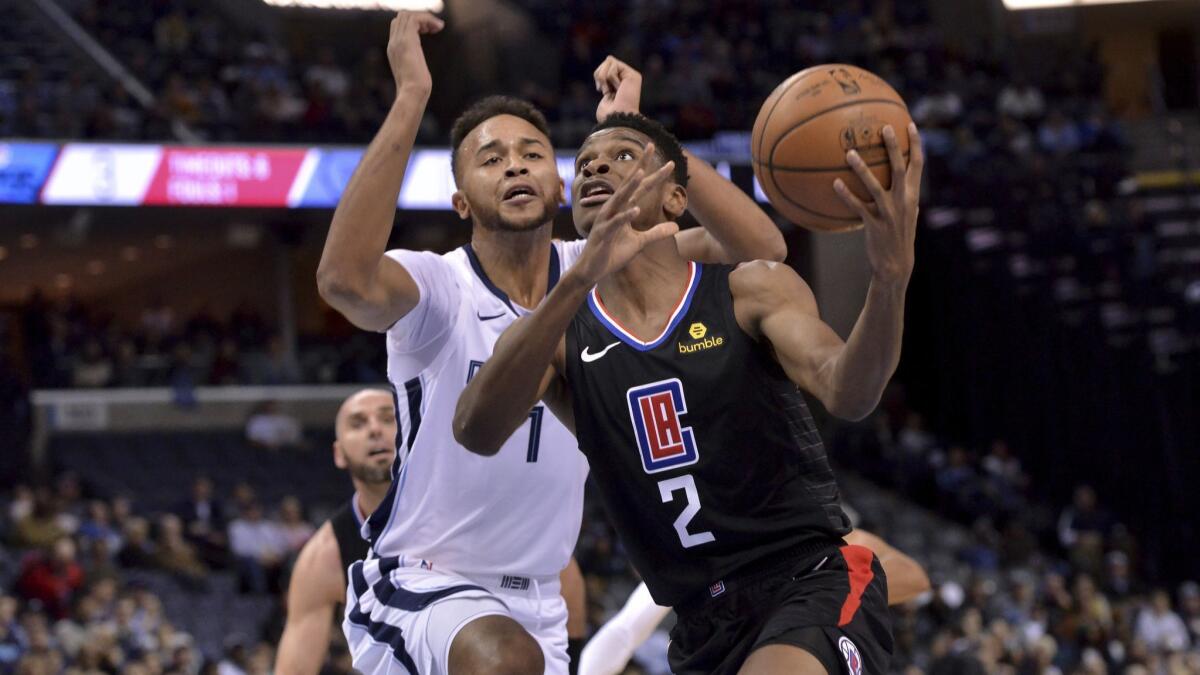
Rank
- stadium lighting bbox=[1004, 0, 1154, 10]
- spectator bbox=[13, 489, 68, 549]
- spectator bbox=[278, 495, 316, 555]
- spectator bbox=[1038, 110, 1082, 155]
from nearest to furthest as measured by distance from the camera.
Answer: spectator bbox=[13, 489, 68, 549] → spectator bbox=[278, 495, 316, 555] → spectator bbox=[1038, 110, 1082, 155] → stadium lighting bbox=[1004, 0, 1154, 10]

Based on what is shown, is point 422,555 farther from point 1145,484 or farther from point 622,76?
point 1145,484

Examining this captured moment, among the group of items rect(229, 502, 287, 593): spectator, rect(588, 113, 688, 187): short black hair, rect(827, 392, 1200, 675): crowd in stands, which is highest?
rect(588, 113, 688, 187): short black hair

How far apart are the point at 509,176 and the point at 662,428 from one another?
41.7 inches

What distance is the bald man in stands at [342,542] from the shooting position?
6.28m

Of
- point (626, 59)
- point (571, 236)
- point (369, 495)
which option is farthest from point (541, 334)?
point (571, 236)

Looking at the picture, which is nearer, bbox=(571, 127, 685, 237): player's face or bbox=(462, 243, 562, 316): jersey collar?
bbox=(571, 127, 685, 237): player's face

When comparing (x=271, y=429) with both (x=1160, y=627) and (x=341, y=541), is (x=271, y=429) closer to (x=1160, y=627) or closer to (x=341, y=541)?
(x=1160, y=627)

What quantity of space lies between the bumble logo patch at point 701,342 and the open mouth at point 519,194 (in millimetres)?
811

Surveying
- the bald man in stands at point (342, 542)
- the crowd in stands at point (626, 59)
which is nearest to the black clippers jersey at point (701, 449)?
the bald man in stands at point (342, 542)

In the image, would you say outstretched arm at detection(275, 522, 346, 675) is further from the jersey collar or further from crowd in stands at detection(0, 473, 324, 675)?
crowd in stands at detection(0, 473, 324, 675)

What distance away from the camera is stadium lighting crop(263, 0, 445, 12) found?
2605cm

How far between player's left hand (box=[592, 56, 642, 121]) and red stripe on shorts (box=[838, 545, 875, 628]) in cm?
154

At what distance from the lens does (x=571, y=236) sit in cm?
2502

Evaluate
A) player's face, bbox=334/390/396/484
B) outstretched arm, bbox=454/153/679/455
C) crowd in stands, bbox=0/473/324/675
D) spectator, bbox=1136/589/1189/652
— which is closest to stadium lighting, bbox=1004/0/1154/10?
spectator, bbox=1136/589/1189/652
